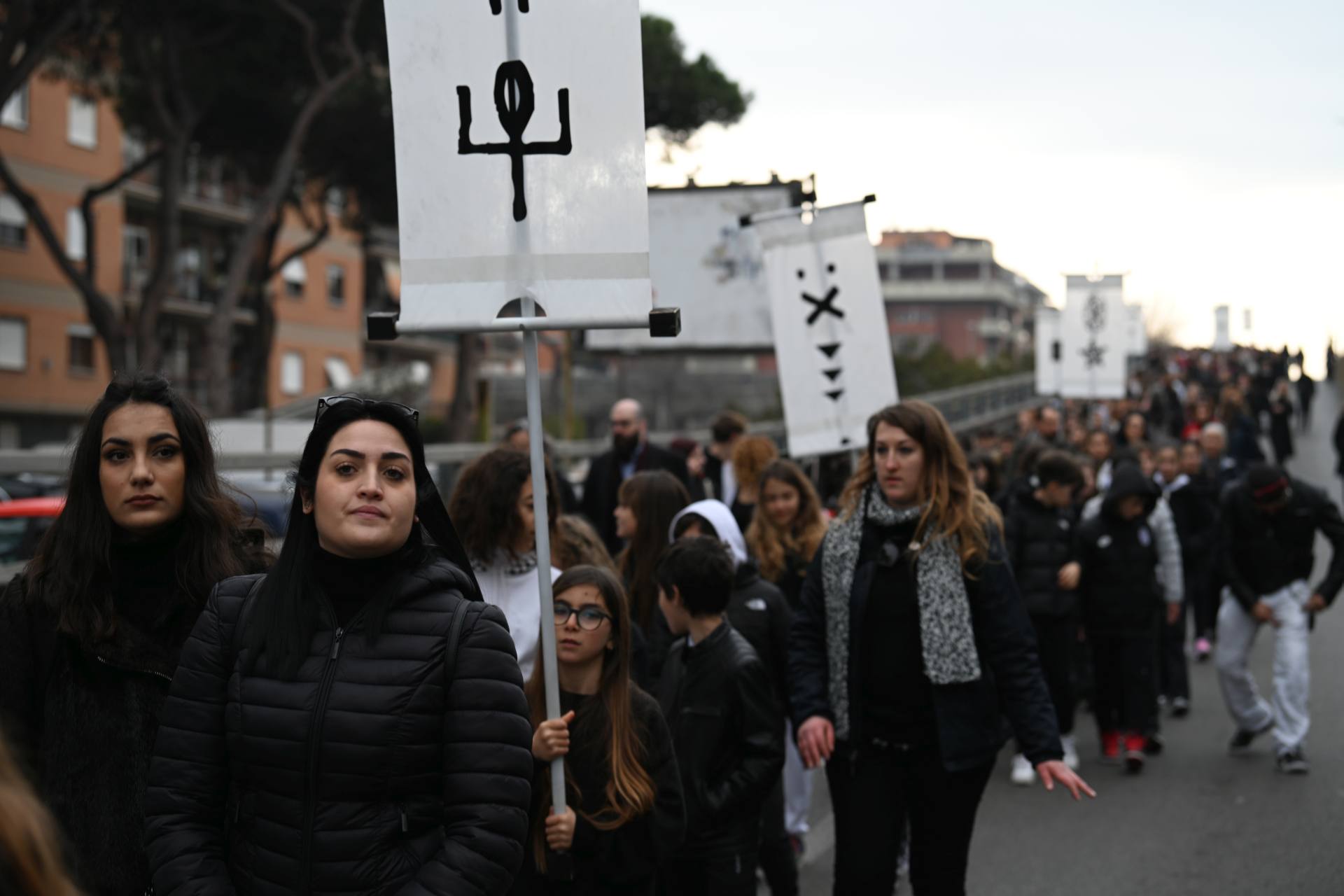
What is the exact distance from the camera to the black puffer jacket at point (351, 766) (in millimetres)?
2939

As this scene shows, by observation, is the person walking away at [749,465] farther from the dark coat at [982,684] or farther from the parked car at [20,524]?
the parked car at [20,524]

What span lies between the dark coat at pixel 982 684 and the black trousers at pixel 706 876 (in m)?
0.49

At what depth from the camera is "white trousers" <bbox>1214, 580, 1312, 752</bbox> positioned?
960cm

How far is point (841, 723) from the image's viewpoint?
5.07 meters

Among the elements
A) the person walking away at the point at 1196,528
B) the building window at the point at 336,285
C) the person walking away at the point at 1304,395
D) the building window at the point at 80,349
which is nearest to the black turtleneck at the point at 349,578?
the person walking away at the point at 1196,528

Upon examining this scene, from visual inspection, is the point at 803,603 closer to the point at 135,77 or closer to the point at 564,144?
the point at 564,144

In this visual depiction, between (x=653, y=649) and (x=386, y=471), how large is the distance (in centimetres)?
312

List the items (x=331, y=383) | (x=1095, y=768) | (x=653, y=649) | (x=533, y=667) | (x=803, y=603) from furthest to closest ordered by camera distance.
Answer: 1. (x=331, y=383)
2. (x=1095, y=768)
3. (x=653, y=649)
4. (x=803, y=603)
5. (x=533, y=667)

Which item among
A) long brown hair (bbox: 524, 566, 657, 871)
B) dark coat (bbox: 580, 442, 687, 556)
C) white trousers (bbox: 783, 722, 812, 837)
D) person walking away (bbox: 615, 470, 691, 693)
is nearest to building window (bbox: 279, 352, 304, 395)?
dark coat (bbox: 580, 442, 687, 556)

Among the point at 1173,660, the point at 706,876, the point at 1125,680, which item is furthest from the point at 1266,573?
the point at 706,876

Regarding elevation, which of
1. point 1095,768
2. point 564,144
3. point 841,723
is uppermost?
point 564,144

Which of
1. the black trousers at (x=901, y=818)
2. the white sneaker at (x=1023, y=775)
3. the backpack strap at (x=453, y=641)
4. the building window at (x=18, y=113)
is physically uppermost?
the building window at (x=18, y=113)

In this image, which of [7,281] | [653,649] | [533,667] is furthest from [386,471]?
[7,281]

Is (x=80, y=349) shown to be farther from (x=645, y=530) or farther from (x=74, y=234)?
(x=645, y=530)
